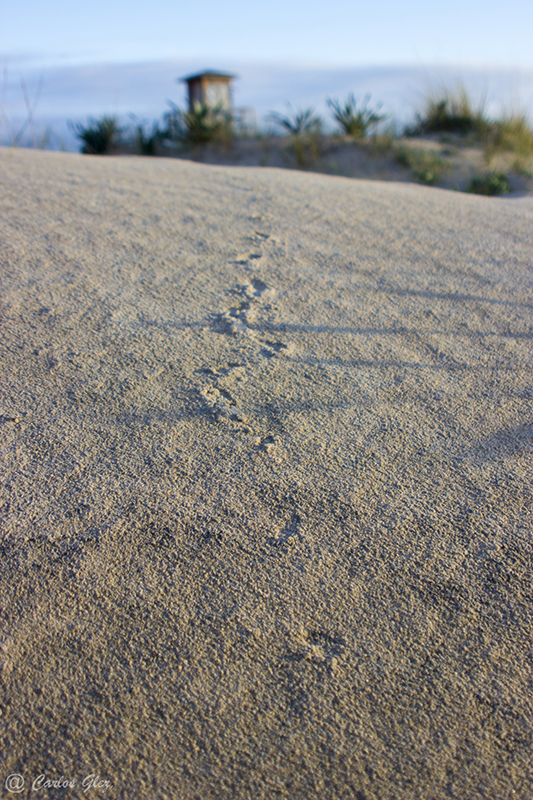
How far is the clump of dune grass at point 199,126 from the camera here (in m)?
9.32

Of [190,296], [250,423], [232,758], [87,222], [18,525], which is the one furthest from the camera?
[87,222]

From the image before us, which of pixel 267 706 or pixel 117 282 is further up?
pixel 117 282

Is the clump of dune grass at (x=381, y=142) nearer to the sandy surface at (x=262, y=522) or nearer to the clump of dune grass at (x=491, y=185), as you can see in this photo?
the clump of dune grass at (x=491, y=185)

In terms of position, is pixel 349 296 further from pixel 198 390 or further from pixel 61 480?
pixel 61 480

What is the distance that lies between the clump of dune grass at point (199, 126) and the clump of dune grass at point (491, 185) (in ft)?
14.5

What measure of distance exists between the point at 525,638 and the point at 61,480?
4.13ft

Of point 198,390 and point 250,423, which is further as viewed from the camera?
point 198,390

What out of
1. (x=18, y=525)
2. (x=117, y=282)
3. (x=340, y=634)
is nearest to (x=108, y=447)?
(x=18, y=525)

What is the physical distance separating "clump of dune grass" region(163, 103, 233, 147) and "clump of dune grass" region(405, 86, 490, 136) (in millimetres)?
3059

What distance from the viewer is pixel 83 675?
3.87 feet

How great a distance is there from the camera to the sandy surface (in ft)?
3.55

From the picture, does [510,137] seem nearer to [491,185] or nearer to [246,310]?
[491,185]

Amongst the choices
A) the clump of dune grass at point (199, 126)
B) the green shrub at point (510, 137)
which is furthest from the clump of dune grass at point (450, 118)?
the clump of dune grass at point (199, 126)

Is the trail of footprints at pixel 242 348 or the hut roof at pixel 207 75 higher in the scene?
the hut roof at pixel 207 75
